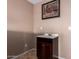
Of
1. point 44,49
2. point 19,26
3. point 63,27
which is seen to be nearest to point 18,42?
point 19,26

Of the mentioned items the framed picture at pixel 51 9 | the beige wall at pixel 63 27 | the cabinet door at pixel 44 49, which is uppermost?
the framed picture at pixel 51 9

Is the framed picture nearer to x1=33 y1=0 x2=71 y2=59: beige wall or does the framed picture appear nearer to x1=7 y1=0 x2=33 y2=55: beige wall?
x1=33 y1=0 x2=71 y2=59: beige wall

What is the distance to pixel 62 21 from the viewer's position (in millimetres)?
3371

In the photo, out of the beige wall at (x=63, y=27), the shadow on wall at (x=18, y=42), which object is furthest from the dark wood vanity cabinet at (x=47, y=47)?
the shadow on wall at (x=18, y=42)

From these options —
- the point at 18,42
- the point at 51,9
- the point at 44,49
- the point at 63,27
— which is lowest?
the point at 44,49

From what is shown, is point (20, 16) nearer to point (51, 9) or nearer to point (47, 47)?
point (51, 9)

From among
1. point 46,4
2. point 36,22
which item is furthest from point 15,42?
point 46,4

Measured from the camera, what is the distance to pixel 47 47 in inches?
127

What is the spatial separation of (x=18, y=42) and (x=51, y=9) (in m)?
1.81

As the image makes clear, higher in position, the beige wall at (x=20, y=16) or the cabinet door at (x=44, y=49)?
the beige wall at (x=20, y=16)

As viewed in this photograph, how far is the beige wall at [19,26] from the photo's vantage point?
9.73ft

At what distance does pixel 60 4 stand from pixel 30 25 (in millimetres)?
1785

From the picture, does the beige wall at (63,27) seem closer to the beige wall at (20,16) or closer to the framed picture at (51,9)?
the framed picture at (51,9)
